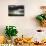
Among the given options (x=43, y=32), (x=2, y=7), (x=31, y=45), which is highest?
(x=2, y=7)

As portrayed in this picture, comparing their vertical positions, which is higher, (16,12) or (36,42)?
(16,12)

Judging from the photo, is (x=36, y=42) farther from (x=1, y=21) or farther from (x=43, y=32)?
(x=1, y=21)

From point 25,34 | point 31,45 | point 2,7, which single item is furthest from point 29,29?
point 2,7

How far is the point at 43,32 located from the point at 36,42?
0.78 ft

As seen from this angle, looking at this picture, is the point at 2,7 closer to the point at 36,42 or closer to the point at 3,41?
the point at 3,41

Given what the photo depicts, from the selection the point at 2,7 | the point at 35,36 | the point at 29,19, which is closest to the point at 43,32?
the point at 35,36

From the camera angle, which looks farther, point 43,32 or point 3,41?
point 43,32

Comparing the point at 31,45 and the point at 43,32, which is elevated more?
the point at 43,32

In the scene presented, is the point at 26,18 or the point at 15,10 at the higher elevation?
the point at 15,10

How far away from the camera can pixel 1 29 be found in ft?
9.64

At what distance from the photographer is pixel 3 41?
9.03 feet

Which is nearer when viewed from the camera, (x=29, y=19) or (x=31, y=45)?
(x=31, y=45)

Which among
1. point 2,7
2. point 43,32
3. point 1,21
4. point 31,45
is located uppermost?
point 2,7

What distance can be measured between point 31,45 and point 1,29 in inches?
24.7
